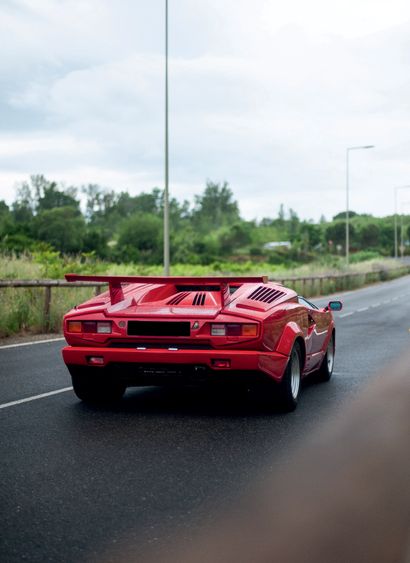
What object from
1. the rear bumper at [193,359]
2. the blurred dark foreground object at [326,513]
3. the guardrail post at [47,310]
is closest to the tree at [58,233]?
the guardrail post at [47,310]

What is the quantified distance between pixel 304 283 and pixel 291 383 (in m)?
27.2

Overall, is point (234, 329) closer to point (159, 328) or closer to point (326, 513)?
point (159, 328)

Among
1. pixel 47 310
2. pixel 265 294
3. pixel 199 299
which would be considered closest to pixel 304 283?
pixel 47 310

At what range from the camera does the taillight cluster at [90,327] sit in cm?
764

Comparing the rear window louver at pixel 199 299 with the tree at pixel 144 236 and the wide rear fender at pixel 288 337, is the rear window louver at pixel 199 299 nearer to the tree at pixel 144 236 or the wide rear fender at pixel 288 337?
the wide rear fender at pixel 288 337

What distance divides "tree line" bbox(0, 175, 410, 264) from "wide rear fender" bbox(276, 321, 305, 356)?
42.6 m

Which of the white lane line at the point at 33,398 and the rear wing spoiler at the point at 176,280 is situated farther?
the white lane line at the point at 33,398

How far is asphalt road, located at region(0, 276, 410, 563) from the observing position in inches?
174

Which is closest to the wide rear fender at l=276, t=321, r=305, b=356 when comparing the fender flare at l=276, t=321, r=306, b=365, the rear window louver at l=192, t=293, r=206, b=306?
the fender flare at l=276, t=321, r=306, b=365

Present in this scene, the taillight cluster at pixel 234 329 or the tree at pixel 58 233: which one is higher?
the tree at pixel 58 233

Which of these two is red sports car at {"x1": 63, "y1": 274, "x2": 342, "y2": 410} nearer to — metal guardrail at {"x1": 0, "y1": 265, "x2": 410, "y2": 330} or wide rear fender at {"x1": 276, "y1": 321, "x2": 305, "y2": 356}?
wide rear fender at {"x1": 276, "y1": 321, "x2": 305, "y2": 356}

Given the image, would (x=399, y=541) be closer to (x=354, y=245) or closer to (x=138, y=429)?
(x=138, y=429)

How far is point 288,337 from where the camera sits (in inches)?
309

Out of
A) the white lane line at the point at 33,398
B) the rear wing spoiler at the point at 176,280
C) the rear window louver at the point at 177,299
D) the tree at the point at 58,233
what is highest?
the tree at the point at 58,233
